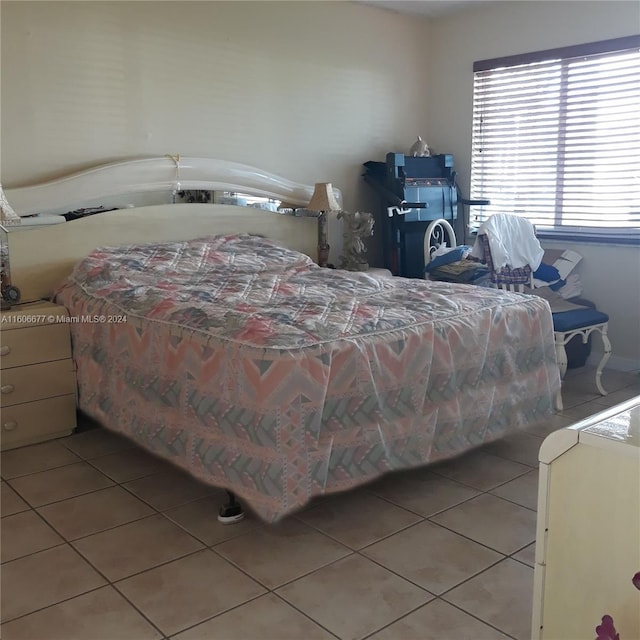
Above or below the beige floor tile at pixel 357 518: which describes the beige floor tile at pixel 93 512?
above

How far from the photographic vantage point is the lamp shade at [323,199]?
4.40m

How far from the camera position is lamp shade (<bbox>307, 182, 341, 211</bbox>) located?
4.40 m

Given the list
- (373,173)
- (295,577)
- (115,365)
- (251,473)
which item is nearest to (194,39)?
(373,173)

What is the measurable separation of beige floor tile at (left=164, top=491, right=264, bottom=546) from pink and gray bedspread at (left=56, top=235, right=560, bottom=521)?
0.18m

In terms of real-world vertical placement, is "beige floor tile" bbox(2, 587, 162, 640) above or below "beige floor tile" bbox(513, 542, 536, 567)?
above

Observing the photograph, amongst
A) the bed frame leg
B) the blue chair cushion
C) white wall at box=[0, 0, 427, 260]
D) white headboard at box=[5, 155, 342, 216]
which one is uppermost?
white wall at box=[0, 0, 427, 260]

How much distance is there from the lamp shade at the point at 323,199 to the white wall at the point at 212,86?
1.00 feet

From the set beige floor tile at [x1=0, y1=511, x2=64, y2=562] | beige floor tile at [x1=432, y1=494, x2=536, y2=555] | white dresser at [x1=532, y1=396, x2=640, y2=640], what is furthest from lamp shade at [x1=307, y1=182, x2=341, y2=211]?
white dresser at [x1=532, y1=396, x2=640, y2=640]

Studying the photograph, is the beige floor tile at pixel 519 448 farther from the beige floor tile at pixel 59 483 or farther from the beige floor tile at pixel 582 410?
the beige floor tile at pixel 59 483

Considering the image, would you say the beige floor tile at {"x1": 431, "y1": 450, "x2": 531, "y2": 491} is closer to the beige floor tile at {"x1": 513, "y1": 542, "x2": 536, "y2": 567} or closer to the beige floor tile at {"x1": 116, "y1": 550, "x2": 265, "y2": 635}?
the beige floor tile at {"x1": 513, "y1": 542, "x2": 536, "y2": 567}

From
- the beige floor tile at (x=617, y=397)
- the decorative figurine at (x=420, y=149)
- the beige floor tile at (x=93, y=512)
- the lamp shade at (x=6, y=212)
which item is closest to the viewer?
the beige floor tile at (x=93, y=512)

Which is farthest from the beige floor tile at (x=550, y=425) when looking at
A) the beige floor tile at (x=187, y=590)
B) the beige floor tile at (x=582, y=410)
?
the beige floor tile at (x=187, y=590)

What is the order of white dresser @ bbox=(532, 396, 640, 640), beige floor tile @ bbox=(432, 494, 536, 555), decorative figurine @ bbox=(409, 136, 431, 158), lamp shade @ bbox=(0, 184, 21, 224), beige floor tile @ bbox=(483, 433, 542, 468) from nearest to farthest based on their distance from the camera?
white dresser @ bbox=(532, 396, 640, 640) < beige floor tile @ bbox=(432, 494, 536, 555) < beige floor tile @ bbox=(483, 433, 542, 468) < lamp shade @ bbox=(0, 184, 21, 224) < decorative figurine @ bbox=(409, 136, 431, 158)

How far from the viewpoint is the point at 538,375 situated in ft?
10.0
